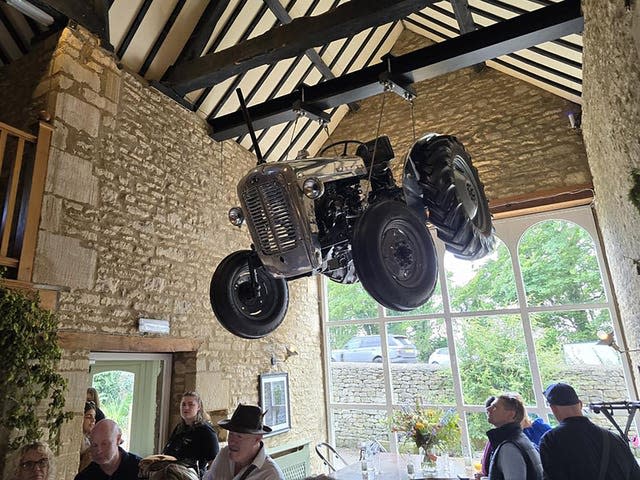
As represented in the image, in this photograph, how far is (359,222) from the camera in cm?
243

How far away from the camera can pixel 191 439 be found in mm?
3479

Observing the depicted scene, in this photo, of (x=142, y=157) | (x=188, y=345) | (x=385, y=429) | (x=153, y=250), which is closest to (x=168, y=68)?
(x=142, y=157)

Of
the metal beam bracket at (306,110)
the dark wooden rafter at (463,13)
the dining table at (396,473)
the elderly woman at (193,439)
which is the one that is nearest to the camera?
the elderly woman at (193,439)

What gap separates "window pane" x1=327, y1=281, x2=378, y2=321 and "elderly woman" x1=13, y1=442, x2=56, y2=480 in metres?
5.33

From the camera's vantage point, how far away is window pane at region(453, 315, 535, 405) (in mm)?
6121

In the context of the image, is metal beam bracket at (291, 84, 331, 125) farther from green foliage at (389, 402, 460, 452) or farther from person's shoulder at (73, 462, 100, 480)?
person's shoulder at (73, 462, 100, 480)

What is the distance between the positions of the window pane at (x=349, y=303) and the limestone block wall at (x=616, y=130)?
3.66 metres

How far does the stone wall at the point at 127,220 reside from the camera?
3570 mm

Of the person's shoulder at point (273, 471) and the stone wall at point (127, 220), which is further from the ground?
the stone wall at point (127, 220)

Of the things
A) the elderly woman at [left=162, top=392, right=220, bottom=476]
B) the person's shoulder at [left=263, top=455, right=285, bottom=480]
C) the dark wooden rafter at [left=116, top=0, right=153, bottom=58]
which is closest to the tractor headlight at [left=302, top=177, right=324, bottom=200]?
the person's shoulder at [left=263, top=455, right=285, bottom=480]

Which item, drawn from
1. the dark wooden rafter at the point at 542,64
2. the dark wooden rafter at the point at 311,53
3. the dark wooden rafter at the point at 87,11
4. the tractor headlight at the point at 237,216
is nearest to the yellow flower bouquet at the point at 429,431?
the tractor headlight at the point at 237,216

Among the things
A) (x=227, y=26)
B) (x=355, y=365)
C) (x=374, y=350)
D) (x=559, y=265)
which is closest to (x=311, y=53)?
(x=227, y=26)

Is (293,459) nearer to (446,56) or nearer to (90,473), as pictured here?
(90,473)

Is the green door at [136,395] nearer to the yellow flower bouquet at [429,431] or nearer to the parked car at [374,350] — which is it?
the yellow flower bouquet at [429,431]
